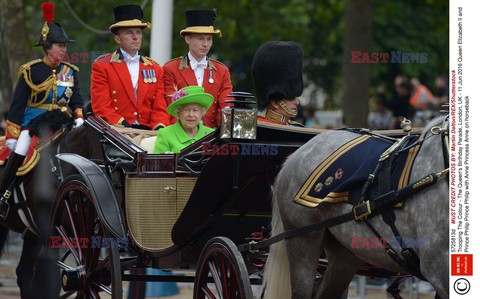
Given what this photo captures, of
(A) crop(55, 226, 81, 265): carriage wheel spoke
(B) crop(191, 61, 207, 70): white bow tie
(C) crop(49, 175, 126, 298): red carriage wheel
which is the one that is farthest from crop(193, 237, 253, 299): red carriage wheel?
(B) crop(191, 61, 207, 70): white bow tie

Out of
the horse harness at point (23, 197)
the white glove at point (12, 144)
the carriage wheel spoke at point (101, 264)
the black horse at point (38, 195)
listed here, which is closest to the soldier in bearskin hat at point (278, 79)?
the carriage wheel spoke at point (101, 264)

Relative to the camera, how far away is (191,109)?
22.6 ft

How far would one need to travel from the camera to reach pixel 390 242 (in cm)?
517

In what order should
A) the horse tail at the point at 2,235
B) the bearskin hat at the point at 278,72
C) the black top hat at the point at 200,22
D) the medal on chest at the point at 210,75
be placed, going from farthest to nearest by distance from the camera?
the horse tail at the point at 2,235 → the medal on chest at the point at 210,75 → the black top hat at the point at 200,22 → the bearskin hat at the point at 278,72

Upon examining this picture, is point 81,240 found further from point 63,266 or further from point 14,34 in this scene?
point 14,34

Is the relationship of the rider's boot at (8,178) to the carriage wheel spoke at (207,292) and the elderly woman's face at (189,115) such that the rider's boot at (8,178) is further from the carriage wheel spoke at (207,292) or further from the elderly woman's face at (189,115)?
the carriage wheel spoke at (207,292)

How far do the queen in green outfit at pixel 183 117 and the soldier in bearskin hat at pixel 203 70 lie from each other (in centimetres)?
69

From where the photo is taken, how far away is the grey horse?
16.6 feet

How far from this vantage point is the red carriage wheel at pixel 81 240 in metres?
7.04

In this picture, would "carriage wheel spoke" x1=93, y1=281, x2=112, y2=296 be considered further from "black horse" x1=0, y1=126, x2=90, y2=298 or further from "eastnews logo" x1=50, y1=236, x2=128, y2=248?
"black horse" x1=0, y1=126, x2=90, y2=298

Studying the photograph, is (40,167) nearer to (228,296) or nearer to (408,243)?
(228,296)

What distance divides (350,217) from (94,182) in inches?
84.5

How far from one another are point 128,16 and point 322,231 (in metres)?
2.87

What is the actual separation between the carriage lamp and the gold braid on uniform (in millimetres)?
3539
